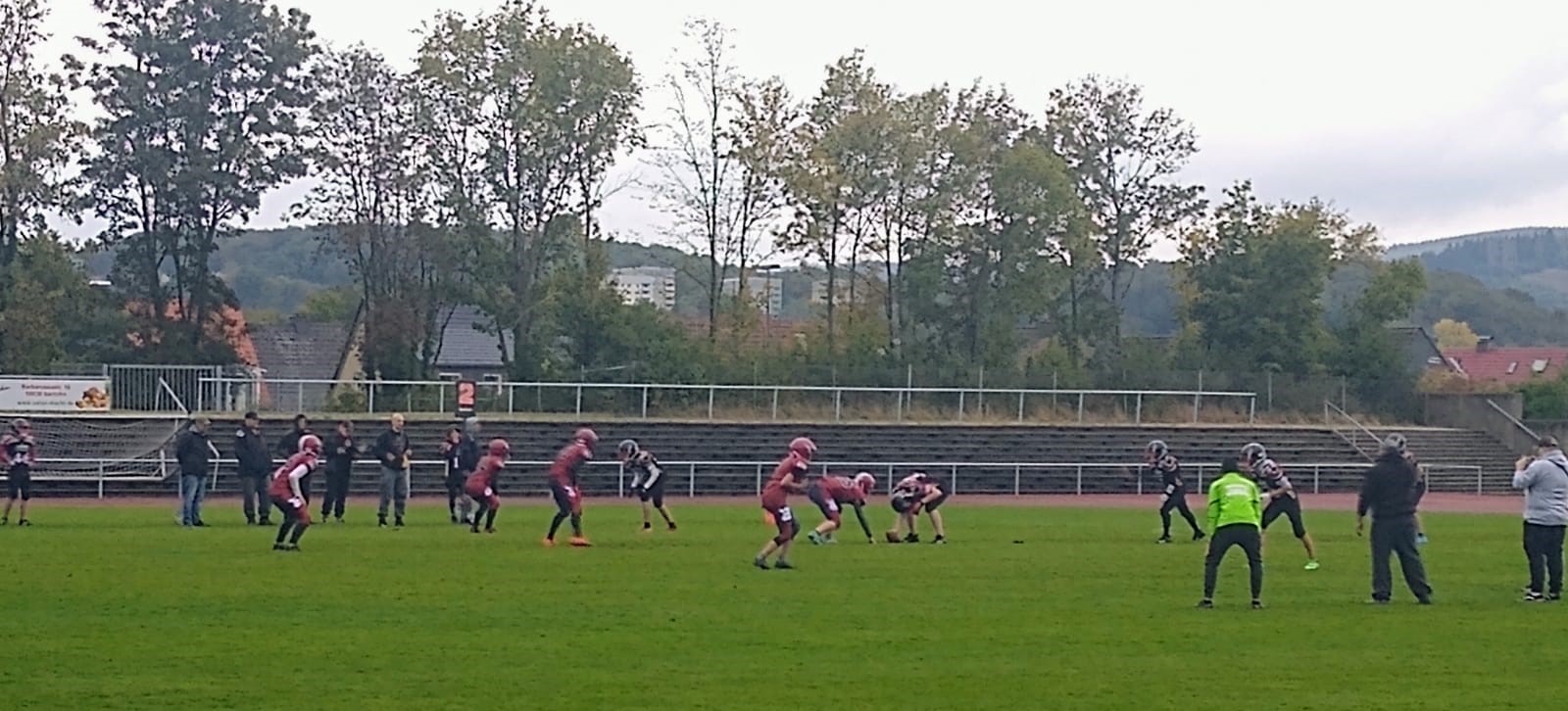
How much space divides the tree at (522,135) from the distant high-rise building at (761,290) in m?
6.75

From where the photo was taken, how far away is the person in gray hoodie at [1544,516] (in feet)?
63.5

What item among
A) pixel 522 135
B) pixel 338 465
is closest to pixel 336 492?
pixel 338 465

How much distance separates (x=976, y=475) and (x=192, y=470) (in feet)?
76.7

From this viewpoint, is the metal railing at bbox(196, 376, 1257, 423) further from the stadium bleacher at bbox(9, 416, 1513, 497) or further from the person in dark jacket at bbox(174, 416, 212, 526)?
the person in dark jacket at bbox(174, 416, 212, 526)

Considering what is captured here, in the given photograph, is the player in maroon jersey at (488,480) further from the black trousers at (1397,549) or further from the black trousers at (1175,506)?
the black trousers at (1397,549)

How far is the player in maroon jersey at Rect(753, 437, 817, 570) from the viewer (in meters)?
22.0

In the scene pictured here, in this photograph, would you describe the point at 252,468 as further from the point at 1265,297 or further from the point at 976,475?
the point at 1265,297

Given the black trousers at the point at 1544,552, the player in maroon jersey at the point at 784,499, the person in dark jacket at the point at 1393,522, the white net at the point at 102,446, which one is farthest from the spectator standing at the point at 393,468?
the black trousers at the point at 1544,552

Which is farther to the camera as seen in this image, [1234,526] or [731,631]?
[1234,526]

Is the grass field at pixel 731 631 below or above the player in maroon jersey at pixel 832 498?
below

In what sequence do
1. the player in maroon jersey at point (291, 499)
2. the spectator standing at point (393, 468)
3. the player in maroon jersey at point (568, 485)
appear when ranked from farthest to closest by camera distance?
the spectator standing at point (393, 468), the player in maroon jersey at point (568, 485), the player in maroon jersey at point (291, 499)

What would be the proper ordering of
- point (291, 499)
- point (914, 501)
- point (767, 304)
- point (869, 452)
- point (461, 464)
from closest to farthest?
point (291, 499)
point (914, 501)
point (461, 464)
point (869, 452)
point (767, 304)

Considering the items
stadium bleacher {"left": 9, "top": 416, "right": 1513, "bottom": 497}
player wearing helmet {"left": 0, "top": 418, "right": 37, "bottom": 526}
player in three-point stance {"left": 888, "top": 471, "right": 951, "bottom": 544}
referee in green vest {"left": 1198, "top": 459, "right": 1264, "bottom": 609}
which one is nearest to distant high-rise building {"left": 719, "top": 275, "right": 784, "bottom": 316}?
stadium bleacher {"left": 9, "top": 416, "right": 1513, "bottom": 497}

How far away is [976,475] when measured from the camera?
4856cm
